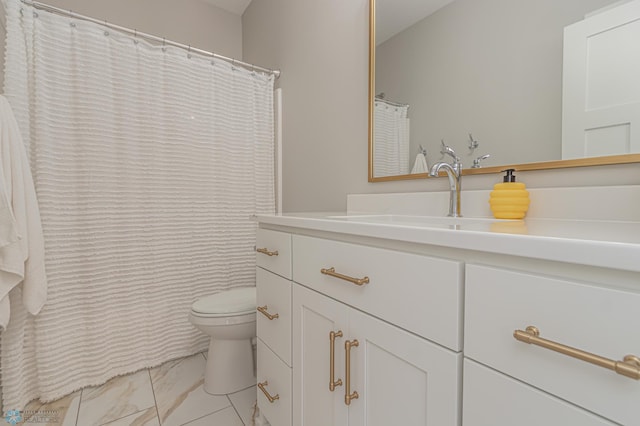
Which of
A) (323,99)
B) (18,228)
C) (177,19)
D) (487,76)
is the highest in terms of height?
(177,19)

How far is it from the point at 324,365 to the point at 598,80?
1.05 metres

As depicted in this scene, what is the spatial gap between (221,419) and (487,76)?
5.71 feet

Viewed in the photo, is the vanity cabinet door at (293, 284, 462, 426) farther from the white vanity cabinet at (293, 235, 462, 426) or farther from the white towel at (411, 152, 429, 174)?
the white towel at (411, 152, 429, 174)

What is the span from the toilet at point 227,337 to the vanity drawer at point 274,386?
29 centimetres

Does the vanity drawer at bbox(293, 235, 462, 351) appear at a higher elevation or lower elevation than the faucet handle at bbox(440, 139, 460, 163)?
lower

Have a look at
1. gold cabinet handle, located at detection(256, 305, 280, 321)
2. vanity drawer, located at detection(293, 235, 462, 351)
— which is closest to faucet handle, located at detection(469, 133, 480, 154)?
Result: vanity drawer, located at detection(293, 235, 462, 351)

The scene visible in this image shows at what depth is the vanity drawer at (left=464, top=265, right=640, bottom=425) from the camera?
14.0 inches

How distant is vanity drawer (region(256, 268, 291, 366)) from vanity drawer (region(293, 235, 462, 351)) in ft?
0.64

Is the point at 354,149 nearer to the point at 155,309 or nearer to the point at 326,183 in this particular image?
the point at 326,183

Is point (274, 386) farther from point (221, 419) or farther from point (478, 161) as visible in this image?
point (478, 161)

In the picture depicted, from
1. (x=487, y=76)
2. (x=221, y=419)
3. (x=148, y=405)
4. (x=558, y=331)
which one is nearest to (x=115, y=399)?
(x=148, y=405)

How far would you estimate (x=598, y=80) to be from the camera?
77 cm

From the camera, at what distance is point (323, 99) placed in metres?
1.68

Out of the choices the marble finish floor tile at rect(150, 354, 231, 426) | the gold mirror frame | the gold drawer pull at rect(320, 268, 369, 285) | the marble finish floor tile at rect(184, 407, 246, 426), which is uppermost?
the gold mirror frame
